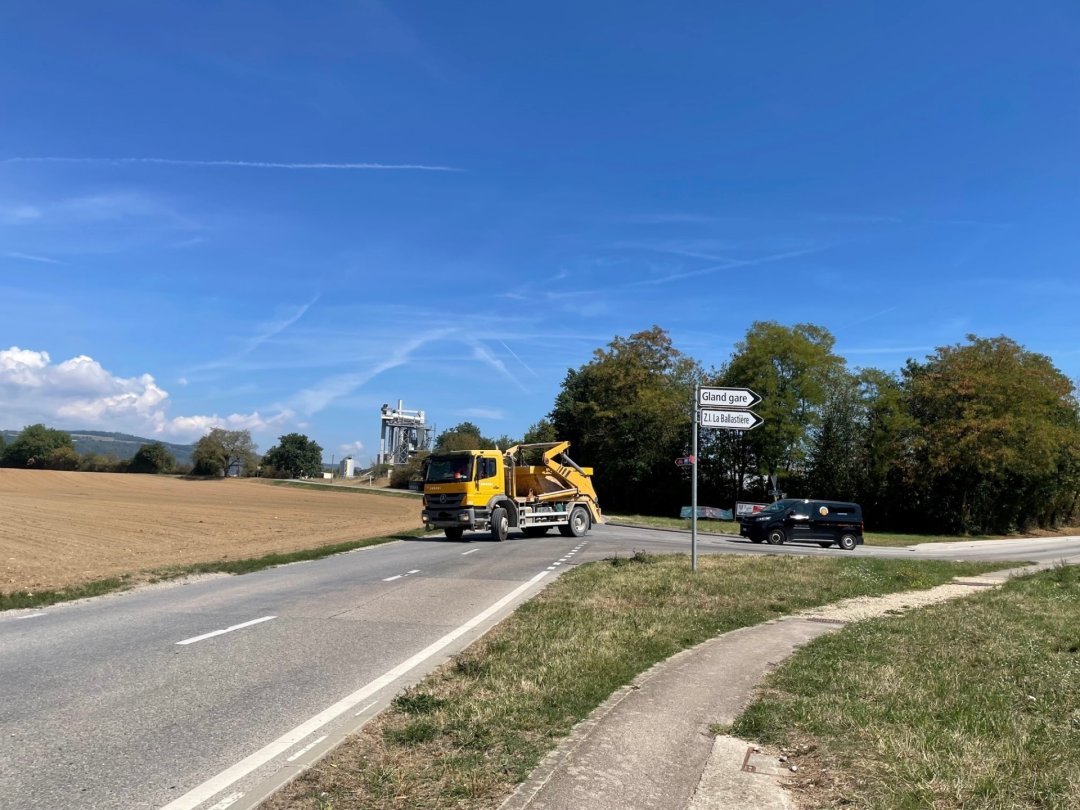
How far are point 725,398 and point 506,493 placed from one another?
14.5 m

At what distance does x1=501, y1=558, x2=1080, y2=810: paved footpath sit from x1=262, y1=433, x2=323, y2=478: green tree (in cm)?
14672

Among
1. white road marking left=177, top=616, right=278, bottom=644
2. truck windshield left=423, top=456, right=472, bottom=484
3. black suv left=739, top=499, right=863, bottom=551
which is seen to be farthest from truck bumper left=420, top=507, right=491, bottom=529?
white road marking left=177, top=616, right=278, bottom=644

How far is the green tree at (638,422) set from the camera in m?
60.6

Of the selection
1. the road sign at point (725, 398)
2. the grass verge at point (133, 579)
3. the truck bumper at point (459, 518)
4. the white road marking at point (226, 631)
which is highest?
the road sign at point (725, 398)

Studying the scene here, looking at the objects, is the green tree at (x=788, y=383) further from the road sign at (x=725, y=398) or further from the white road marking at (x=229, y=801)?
the white road marking at (x=229, y=801)

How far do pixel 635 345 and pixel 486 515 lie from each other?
136 ft

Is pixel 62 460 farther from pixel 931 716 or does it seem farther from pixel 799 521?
pixel 931 716

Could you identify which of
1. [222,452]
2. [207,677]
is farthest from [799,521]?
[222,452]

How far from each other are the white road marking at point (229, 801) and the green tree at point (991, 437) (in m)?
50.8

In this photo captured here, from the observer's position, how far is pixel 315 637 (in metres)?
9.05

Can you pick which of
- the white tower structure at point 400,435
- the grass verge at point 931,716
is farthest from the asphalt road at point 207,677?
the white tower structure at point 400,435

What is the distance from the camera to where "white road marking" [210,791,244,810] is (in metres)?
4.21

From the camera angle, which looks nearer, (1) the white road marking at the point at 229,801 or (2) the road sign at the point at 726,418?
(1) the white road marking at the point at 229,801

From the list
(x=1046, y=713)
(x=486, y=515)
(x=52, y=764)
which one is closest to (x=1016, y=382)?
(x=486, y=515)
